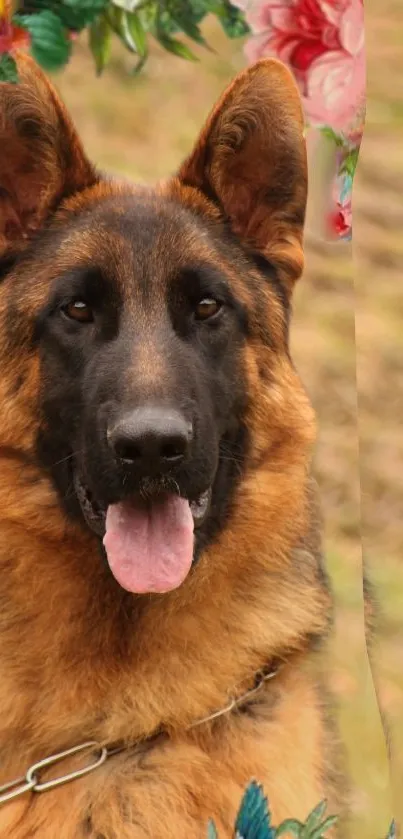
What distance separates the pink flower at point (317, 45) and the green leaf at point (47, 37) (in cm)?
41

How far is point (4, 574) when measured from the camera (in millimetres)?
1978

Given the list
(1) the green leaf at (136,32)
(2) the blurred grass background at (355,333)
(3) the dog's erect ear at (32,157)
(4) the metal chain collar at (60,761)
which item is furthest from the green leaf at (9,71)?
(4) the metal chain collar at (60,761)

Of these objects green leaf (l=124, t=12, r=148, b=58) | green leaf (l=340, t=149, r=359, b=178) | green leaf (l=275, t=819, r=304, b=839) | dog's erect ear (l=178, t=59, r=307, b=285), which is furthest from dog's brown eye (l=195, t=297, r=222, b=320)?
green leaf (l=275, t=819, r=304, b=839)

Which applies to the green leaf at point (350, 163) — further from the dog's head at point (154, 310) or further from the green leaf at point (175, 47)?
the green leaf at point (175, 47)

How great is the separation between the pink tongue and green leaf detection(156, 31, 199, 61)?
98 cm

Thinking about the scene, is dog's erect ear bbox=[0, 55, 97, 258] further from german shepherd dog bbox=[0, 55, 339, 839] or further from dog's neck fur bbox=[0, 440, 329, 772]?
dog's neck fur bbox=[0, 440, 329, 772]

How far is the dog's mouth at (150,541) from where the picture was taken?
5.56 ft

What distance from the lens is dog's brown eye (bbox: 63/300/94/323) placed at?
6.00ft

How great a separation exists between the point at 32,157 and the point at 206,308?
1.63 feet

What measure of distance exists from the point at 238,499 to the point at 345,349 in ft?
1.45

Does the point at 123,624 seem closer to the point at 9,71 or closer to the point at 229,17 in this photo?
the point at 9,71

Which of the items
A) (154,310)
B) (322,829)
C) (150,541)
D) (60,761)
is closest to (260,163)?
(154,310)

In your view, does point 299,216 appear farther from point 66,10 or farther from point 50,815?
point 50,815

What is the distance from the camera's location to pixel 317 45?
197 cm
